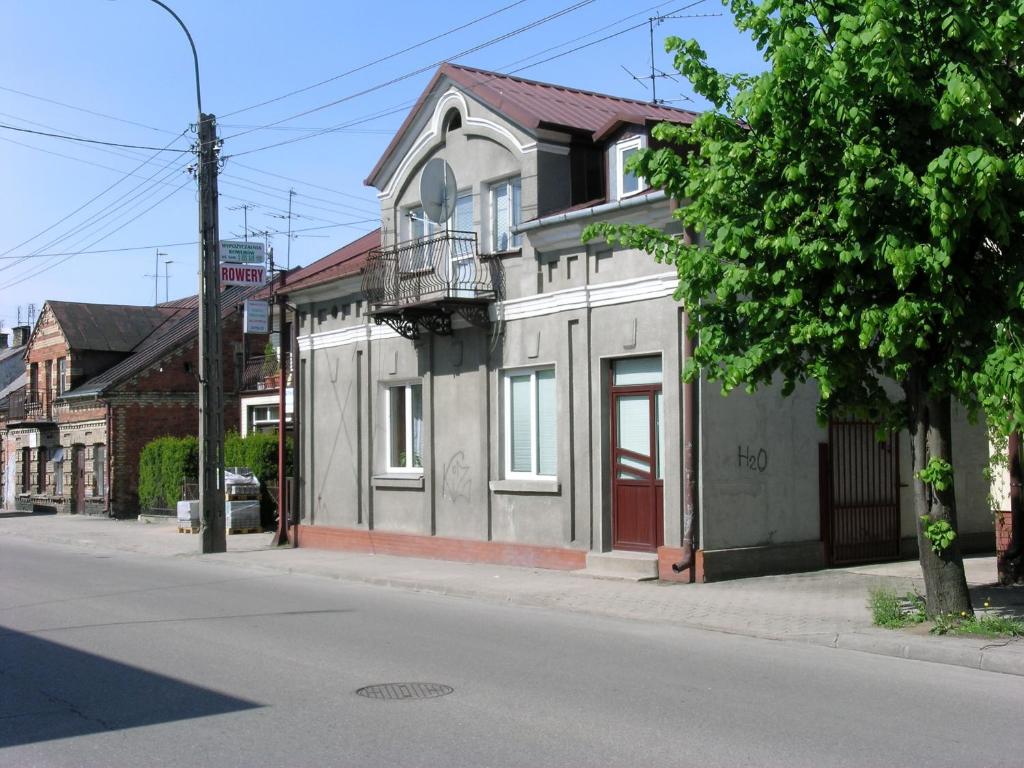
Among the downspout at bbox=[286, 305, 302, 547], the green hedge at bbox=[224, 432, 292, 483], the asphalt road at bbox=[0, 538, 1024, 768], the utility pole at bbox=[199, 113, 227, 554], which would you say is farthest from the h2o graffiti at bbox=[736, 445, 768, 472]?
the green hedge at bbox=[224, 432, 292, 483]

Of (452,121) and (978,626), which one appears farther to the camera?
(452,121)

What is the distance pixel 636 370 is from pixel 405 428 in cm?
590

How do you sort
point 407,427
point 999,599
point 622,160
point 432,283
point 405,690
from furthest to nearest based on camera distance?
point 407,427 < point 432,283 < point 622,160 < point 999,599 < point 405,690

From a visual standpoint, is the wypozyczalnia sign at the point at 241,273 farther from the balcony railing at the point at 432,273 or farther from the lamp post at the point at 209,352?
the balcony railing at the point at 432,273

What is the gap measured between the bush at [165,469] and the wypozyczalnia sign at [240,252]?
31.4 ft

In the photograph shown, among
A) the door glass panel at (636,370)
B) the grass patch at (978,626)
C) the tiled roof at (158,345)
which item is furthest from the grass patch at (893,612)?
the tiled roof at (158,345)

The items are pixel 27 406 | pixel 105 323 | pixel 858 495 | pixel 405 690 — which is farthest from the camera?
pixel 27 406

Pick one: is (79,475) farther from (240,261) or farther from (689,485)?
(689,485)

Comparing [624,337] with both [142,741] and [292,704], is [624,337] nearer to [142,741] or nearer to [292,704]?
[292,704]

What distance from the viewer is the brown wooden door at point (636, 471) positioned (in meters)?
15.2

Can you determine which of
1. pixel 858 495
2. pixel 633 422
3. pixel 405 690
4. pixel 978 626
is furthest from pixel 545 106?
pixel 405 690

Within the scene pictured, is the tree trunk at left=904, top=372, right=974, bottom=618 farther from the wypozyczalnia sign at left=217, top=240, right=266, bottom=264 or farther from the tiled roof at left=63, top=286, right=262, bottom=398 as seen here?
the tiled roof at left=63, top=286, right=262, bottom=398

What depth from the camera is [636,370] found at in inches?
613

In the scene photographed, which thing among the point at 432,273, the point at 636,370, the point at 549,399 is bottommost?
the point at 549,399
